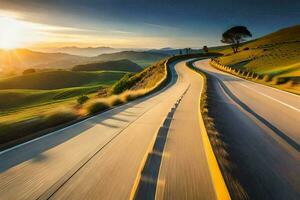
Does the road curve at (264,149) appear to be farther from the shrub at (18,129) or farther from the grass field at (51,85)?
the grass field at (51,85)

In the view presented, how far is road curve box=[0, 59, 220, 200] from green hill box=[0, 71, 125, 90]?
10991 cm

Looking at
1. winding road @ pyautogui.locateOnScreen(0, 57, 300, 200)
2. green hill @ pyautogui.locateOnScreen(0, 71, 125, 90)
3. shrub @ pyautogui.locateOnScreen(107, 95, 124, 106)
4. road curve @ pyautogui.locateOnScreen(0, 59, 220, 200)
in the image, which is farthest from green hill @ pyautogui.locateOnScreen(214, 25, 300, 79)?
green hill @ pyautogui.locateOnScreen(0, 71, 125, 90)

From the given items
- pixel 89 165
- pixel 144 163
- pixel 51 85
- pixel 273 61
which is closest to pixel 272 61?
pixel 273 61

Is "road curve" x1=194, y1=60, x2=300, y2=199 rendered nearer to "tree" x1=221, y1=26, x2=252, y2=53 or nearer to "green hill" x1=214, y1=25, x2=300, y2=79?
"green hill" x1=214, y1=25, x2=300, y2=79

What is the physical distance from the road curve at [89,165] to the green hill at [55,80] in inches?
4327

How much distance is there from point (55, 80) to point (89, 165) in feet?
443

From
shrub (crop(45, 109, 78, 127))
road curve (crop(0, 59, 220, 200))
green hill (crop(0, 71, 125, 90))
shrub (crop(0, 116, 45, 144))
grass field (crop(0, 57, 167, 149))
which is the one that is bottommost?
green hill (crop(0, 71, 125, 90))

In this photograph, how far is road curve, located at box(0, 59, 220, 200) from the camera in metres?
4.35

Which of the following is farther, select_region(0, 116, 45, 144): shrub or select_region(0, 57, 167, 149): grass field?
select_region(0, 57, 167, 149): grass field

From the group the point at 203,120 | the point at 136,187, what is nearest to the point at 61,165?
the point at 136,187

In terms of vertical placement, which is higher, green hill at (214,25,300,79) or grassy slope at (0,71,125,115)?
green hill at (214,25,300,79)

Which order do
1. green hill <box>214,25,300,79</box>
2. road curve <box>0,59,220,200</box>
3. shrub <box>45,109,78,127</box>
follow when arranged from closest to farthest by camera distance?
road curve <box>0,59,220,200</box> → shrub <box>45,109,78,127</box> → green hill <box>214,25,300,79</box>

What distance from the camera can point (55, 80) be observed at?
132m

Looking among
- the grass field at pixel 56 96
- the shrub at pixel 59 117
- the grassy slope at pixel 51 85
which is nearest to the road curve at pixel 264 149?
the grass field at pixel 56 96
